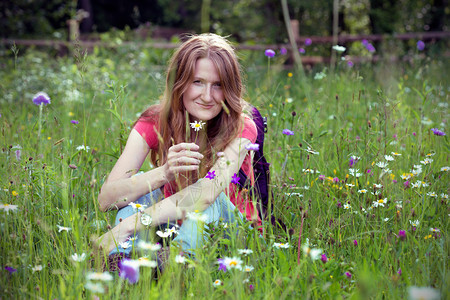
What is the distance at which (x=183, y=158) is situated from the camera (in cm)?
163

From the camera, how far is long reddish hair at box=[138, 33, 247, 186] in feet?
6.66

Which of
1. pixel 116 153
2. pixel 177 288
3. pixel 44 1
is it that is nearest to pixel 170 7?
pixel 44 1

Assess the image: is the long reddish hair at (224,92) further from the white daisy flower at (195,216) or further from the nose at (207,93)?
the white daisy flower at (195,216)


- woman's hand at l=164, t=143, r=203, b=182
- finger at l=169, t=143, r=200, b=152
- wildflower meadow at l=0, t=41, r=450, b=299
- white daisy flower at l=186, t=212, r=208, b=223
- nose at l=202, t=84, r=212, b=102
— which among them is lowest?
wildflower meadow at l=0, t=41, r=450, b=299

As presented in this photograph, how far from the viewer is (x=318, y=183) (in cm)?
209

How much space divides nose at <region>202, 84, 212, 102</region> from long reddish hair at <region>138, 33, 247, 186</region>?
0.22ft

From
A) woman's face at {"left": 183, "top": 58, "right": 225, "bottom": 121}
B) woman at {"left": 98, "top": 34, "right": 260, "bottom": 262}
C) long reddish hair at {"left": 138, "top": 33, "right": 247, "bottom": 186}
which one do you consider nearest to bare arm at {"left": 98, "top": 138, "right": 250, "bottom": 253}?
woman at {"left": 98, "top": 34, "right": 260, "bottom": 262}

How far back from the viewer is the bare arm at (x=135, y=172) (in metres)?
1.63

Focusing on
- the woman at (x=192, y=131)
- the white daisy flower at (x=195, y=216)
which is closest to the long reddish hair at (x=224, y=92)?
the woman at (x=192, y=131)

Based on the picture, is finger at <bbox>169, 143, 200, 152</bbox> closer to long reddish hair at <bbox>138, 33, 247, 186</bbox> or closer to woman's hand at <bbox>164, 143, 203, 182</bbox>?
woman's hand at <bbox>164, 143, 203, 182</bbox>

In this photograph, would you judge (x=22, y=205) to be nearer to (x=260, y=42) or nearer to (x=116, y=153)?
(x=116, y=153)

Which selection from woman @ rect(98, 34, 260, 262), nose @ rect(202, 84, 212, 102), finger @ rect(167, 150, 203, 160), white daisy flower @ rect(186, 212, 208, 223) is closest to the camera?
white daisy flower @ rect(186, 212, 208, 223)

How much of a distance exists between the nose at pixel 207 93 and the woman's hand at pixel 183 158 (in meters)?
0.36

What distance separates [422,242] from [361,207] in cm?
31
